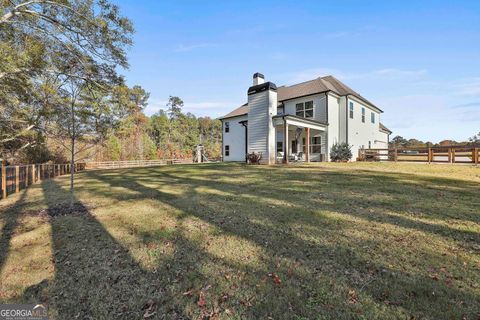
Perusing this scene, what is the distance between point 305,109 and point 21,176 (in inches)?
693

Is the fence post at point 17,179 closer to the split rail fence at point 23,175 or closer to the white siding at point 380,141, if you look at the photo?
the split rail fence at point 23,175

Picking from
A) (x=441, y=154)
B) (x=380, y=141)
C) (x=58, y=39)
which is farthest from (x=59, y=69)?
(x=380, y=141)

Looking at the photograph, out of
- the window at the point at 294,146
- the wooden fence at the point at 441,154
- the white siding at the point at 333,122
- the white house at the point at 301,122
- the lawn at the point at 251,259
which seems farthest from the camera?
the window at the point at 294,146

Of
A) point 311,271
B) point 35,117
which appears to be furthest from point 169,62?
point 311,271

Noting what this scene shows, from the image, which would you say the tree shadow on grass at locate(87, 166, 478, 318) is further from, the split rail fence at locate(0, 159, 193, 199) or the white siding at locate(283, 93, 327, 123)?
the white siding at locate(283, 93, 327, 123)

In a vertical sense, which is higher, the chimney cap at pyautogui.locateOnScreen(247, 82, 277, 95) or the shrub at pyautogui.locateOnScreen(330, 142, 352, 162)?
the chimney cap at pyautogui.locateOnScreen(247, 82, 277, 95)

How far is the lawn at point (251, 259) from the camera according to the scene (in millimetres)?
2234

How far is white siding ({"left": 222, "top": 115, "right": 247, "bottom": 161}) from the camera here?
21906mm

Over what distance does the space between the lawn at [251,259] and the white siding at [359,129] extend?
46.1ft

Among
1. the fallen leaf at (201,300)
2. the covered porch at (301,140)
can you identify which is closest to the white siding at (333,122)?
the covered porch at (301,140)

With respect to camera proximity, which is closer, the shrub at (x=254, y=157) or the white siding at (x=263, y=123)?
the white siding at (x=263, y=123)

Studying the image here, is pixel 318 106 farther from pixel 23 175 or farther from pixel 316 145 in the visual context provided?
pixel 23 175

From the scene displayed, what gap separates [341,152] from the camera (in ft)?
57.2

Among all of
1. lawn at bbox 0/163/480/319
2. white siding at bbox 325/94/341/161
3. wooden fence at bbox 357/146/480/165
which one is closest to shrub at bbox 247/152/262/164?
white siding at bbox 325/94/341/161
